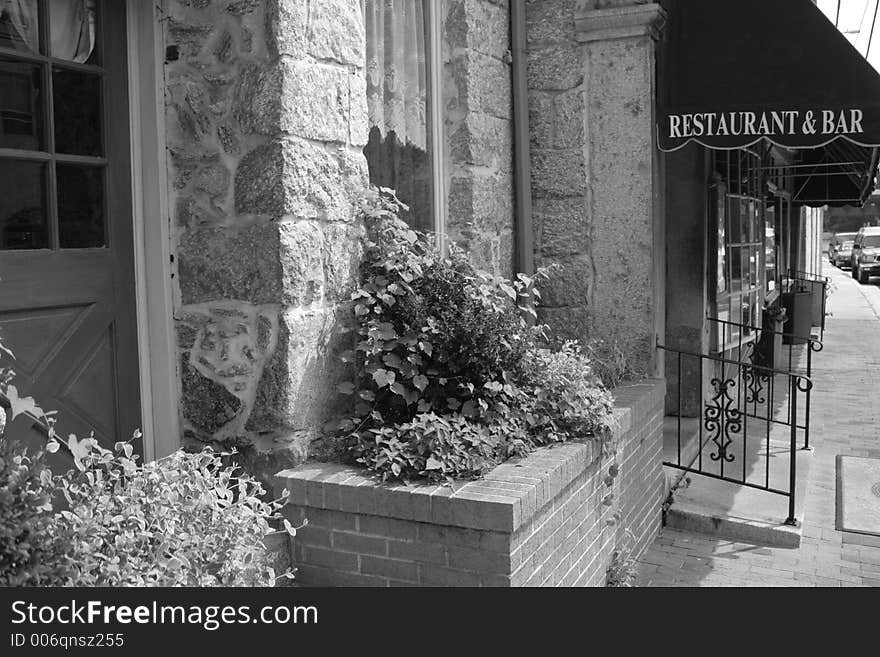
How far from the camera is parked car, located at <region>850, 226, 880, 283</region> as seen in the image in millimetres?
33562

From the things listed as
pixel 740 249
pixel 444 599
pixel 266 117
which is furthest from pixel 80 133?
pixel 740 249

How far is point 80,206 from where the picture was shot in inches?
125

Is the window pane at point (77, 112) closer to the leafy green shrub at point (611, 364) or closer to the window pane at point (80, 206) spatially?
the window pane at point (80, 206)

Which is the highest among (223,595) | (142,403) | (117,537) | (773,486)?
(142,403)

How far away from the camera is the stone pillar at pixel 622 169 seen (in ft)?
17.4

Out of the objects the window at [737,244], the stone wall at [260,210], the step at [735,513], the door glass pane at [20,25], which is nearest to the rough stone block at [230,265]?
the stone wall at [260,210]

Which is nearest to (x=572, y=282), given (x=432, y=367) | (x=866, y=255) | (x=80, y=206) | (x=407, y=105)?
(x=407, y=105)

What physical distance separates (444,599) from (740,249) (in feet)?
20.7

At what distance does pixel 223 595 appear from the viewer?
8.44 feet

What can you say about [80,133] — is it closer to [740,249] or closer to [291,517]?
[291,517]

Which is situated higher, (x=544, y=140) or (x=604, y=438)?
(x=544, y=140)

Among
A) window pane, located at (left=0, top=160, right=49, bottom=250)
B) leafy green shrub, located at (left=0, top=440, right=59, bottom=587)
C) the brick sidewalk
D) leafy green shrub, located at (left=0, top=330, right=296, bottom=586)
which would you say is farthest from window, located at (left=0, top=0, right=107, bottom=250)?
the brick sidewalk

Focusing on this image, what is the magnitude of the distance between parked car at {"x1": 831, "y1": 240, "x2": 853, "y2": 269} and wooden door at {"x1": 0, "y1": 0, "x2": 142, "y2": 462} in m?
46.9

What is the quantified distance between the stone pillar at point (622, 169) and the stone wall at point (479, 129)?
1.65ft
